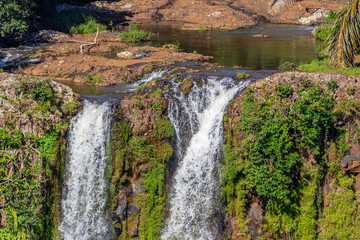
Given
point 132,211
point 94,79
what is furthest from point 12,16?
point 132,211

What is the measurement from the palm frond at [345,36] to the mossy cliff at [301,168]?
3.39 metres

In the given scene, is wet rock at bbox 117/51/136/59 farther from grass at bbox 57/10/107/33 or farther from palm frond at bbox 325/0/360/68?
palm frond at bbox 325/0/360/68

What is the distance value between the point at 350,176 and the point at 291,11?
28.8 meters

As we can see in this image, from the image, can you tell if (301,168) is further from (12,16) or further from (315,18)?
(315,18)

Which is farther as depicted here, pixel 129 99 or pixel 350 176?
pixel 129 99

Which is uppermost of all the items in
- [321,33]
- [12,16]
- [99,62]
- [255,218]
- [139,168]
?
[12,16]

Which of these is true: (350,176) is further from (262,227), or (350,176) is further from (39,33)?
(39,33)

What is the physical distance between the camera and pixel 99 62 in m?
18.4

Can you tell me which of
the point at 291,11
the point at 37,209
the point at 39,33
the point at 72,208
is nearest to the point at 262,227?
the point at 72,208

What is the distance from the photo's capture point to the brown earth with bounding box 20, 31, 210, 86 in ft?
55.0

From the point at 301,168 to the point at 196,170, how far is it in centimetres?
321

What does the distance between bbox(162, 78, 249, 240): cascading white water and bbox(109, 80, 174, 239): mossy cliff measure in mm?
390

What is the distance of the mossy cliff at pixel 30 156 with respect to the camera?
10344 millimetres

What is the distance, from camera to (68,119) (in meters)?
12.1
